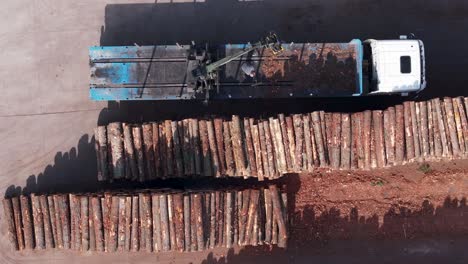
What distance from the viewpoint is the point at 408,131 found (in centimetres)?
2123

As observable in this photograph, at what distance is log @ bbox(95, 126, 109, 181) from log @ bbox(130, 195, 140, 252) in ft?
6.78

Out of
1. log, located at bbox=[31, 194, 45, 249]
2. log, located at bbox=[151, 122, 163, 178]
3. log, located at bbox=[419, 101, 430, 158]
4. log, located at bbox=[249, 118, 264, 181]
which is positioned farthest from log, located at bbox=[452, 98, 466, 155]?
log, located at bbox=[31, 194, 45, 249]

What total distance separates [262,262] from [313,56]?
11.6 m

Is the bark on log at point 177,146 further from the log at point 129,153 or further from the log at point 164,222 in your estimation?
the log at point 129,153

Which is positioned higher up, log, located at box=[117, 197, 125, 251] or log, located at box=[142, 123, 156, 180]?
log, located at box=[142, 123, 156, 180]

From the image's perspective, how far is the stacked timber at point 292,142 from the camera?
834 inches

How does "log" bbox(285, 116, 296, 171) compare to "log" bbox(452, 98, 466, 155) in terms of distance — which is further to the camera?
"log" bbox(285, 116, 296, 171)

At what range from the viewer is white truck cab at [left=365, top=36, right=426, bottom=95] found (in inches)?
843

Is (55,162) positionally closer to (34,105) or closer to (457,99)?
(34,105)

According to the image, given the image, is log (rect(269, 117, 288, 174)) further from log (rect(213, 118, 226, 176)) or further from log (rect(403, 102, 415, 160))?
log (rect(403, 102, 415, 160))

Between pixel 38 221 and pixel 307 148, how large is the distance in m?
14.5

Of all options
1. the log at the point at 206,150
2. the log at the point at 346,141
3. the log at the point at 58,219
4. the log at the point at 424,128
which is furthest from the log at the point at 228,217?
the log at the point at 424,128

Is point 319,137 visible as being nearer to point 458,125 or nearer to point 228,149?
point 228,149

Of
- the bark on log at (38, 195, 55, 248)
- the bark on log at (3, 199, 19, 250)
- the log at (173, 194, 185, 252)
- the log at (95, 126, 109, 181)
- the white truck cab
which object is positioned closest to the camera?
the log at (173, 194, 185, 252)
